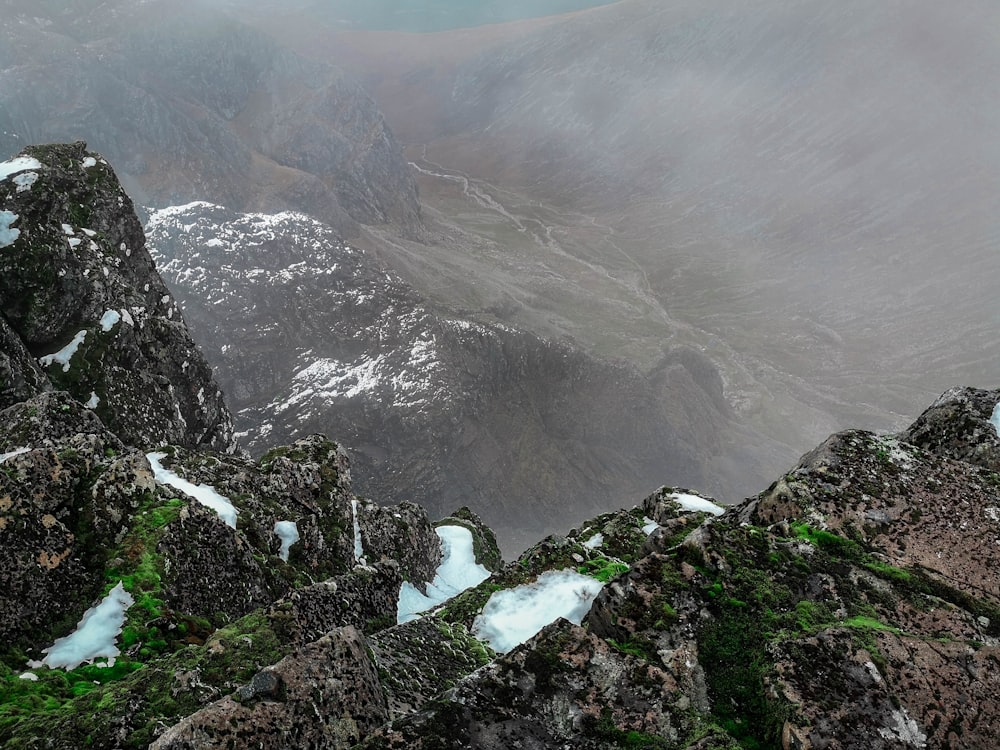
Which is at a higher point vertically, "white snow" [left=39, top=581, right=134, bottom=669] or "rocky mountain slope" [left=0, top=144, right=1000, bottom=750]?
"rocky mountain slope" [left=0, top=144, right=1000, bottom=750]

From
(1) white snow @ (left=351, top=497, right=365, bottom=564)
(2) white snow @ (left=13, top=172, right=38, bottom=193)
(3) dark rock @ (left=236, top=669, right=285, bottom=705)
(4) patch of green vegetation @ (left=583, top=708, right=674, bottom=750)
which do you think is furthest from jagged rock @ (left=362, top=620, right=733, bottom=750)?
(2) white snow @ (left=13, top=172, right=38, bottom=193)

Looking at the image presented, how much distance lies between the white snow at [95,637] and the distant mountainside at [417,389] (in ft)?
422

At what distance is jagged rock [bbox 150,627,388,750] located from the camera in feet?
29.4

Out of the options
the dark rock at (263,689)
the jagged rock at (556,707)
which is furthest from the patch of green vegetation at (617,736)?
the dark rock at (263,689)

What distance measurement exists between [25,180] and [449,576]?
30489 millimetres

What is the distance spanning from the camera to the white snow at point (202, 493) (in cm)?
2109

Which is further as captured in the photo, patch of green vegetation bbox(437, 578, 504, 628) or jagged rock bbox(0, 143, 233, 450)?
jagged rock bbox(0, 143, 233, 450)

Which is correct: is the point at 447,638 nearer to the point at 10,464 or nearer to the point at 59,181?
the point at 10,464

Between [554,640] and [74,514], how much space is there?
44.0ft

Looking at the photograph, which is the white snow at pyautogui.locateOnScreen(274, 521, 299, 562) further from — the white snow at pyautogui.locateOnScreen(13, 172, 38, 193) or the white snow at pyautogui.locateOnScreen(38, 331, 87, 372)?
the white snow at pyautogui.locateOnScreen(13, 172, 38, 193)

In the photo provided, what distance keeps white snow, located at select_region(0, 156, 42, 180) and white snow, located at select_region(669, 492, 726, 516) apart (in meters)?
35.9

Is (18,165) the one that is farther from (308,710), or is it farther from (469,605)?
(308,710)

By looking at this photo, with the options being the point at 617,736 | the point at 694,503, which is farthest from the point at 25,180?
the point at 617,736

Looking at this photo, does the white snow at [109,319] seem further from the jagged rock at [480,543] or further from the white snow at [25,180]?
the jagged rock at [480,543]
